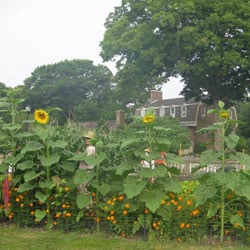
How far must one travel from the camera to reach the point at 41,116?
18.4 ft

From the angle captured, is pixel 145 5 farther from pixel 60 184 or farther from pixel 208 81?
pixel 60 184

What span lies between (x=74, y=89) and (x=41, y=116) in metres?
49.8

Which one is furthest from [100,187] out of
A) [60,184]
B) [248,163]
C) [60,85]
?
[60,85]

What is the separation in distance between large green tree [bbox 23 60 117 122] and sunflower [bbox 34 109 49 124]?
4484 cm

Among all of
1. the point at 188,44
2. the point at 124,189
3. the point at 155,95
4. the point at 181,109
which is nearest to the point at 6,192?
the point at 124,189

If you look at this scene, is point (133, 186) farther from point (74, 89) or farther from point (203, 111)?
point (74, 89)

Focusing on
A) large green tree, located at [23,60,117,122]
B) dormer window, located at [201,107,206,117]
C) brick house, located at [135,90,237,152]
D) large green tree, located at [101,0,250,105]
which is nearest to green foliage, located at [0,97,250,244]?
large green tree, located at [101,0,250,105]

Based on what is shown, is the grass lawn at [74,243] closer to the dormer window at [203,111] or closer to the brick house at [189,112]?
the brick house at [189,112]

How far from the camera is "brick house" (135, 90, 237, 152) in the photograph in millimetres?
41612

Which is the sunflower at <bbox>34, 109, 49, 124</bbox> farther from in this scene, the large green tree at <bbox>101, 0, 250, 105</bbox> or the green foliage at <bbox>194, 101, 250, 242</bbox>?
the large green tree at <bbox>101, 0, 250, 105</bbox>

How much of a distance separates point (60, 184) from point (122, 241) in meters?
1.05

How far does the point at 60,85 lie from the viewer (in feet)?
175

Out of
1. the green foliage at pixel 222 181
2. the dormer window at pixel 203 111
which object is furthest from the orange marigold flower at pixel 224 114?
the dormer window at pixel 203 111

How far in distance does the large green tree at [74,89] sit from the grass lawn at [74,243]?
4515 cm
